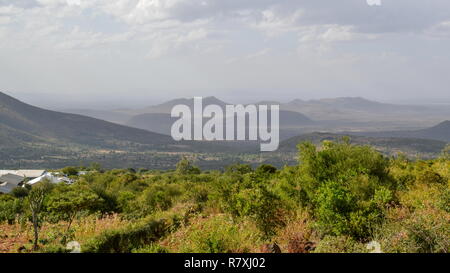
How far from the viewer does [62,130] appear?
560ft

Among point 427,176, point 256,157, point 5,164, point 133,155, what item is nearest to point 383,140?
point 256,157

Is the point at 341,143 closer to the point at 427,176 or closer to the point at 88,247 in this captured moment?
the point at 427,176

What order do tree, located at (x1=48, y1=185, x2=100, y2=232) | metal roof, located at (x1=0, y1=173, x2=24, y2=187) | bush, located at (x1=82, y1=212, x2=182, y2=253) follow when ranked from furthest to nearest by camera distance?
metal roof, located at (x1=0, y1=173, x2=24, y2=187) → tree, located at (x1=48, y1=185, x2=100, y2=232) → bush, located at (x1=82, y1=212, x2=182, y2=253)

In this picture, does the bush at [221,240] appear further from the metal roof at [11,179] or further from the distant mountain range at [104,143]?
the distant mountain range at [104,143]

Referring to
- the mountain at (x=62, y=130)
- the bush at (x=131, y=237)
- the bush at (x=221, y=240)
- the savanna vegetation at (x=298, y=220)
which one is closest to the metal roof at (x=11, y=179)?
the savanna vegetation at (x=298, y=220)

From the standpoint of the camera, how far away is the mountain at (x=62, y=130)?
489ft

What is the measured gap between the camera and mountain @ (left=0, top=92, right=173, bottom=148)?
149038 millimetres

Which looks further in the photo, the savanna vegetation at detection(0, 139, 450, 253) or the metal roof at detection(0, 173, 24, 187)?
the metal roof at detection(0, 173, 24, 187)

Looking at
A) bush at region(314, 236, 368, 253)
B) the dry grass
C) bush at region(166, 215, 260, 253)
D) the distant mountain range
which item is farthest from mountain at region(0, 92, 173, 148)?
bush at region(314, 236, 368, 253)

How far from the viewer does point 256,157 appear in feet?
389

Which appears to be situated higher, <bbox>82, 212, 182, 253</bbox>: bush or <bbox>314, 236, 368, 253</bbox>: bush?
<bbox>314, 236, 368, 253</bbox>: bush

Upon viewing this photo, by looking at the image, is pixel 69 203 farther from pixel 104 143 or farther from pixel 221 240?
pixel 104 143

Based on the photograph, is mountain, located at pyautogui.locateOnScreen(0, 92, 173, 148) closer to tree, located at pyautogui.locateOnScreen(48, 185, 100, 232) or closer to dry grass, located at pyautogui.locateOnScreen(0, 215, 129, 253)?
tree, located at pyautogui.locateOnScreen(48, 185, 100, 232)
